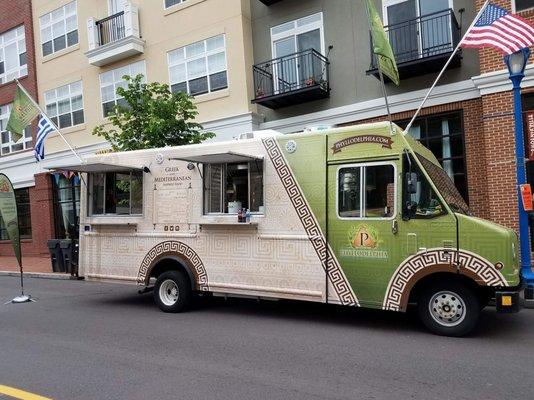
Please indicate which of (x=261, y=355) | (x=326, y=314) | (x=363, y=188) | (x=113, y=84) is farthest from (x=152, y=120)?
(x=261, y=355)

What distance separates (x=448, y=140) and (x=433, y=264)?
685cm

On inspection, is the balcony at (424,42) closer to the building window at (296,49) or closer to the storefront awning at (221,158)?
the building window at (296,49)

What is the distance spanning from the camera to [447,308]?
22.2 feet

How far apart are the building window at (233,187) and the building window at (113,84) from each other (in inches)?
440

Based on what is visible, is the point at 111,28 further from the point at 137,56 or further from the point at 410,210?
the point at 410,210

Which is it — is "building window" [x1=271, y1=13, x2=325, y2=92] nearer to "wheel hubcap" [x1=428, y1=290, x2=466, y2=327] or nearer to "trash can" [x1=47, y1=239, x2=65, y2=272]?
"trash can" [x1=47, y1=239, x2=65, y2=272]

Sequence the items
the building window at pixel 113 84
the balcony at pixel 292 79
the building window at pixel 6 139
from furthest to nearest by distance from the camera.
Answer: the building window at pixel 6 139 < the building window at pixel 113 84 < the balcony at pixel 292 79

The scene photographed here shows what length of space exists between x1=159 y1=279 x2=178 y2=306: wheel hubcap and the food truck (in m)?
0.03

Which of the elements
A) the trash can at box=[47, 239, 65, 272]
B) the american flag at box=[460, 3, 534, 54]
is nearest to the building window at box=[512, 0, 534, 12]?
the american flag at box=[460, 3, 534, 54]

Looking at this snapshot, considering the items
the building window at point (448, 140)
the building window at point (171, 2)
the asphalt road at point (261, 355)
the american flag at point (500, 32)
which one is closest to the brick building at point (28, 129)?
the building window at point (171, 2)

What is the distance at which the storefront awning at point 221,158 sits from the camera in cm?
802

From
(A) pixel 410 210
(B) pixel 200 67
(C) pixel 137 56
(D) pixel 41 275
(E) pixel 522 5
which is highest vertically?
(C) pixel 137 56

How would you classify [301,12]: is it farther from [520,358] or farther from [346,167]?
[520,358]

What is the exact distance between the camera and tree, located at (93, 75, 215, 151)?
12.8 metres
